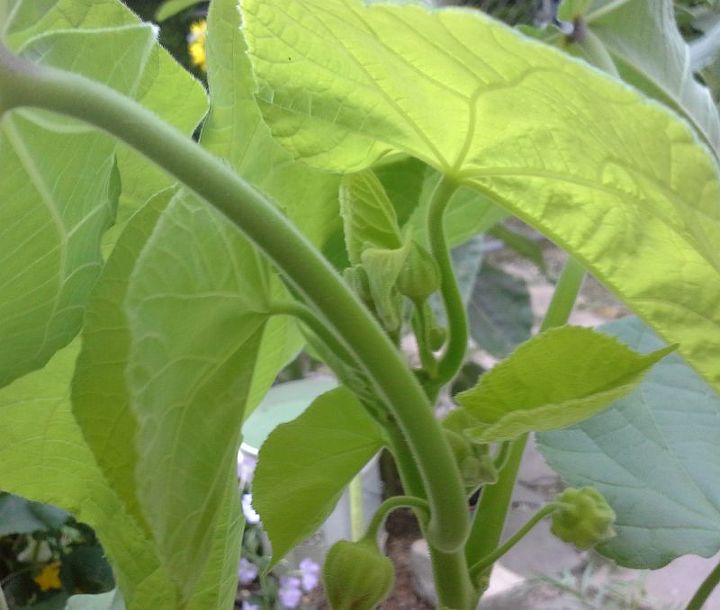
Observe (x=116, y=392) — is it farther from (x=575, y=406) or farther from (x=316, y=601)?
(x=316, y=601)

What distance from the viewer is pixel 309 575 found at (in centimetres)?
77

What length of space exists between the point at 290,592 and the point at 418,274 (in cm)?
61

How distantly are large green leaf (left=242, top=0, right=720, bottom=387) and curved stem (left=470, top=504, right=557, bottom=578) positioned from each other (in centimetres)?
6

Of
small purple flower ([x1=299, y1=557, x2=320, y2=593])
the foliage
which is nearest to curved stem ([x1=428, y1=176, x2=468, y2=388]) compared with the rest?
the foliage

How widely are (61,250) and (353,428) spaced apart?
88mm

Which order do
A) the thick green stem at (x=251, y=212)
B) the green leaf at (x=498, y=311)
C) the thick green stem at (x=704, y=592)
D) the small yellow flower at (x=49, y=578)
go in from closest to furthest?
the thick green stem at (x=251, y=212)
the thick green stem at (x=704, y=592)
the small yellow flower at (x=49, y=578)
the green leaf at (x=498, y=311)

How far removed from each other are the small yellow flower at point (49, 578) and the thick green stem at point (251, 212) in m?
0.60

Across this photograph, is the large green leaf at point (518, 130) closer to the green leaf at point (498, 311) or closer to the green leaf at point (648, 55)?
the green leaf at point (648, 55)

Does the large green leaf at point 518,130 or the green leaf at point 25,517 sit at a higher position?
the large green leaf at point 518,130

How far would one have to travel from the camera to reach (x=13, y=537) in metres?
0.74

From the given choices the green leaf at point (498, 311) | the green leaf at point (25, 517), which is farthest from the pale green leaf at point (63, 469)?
the green leaf at point (498, 311)

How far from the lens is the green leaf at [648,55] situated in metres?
0.33

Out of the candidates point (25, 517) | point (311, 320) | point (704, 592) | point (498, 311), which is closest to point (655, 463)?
point (704, 592)

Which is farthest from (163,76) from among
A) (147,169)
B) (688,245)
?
(688,245)
